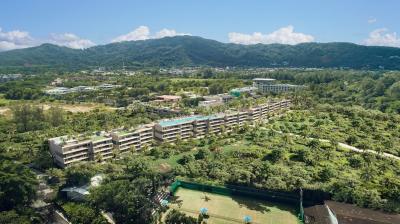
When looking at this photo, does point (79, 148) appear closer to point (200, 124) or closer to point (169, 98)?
point (200, 124)

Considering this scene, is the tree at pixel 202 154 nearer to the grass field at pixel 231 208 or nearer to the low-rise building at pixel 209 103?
the grass field at pixel 231 208

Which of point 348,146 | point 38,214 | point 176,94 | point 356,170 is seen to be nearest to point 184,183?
point 38,214

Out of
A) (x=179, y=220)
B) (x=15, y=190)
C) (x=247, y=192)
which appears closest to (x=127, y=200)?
(x=179, y=220)

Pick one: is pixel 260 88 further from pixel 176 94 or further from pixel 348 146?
pixel 348 146

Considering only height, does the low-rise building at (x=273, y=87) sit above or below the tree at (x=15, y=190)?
above

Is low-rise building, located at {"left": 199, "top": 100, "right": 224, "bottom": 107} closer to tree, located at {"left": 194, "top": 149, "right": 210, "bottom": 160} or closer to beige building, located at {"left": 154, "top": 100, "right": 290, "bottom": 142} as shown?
beige building, located at {"left": 154, "top": 100, "right": 290, "bottom": 142}

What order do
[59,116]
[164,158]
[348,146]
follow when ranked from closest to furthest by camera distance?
1. [164,158]
2. [348,146]
3. [59,116]

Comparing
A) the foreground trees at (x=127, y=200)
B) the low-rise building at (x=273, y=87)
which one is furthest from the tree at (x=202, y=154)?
the low-rise building at (x=273, y=87)

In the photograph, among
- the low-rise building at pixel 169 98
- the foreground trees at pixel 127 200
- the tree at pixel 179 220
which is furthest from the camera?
the low-rise building at pixel 169 98

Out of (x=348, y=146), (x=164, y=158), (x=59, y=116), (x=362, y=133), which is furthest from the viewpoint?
(x=59, y=116)
